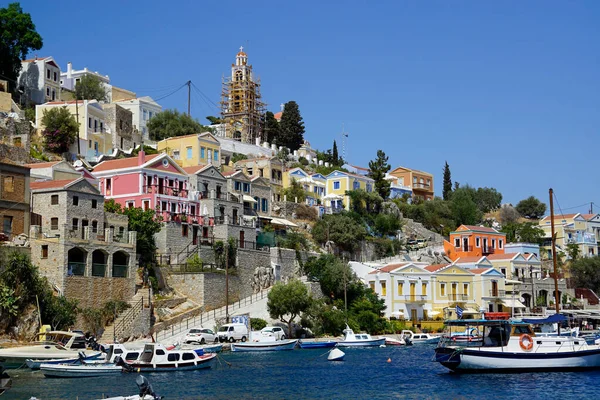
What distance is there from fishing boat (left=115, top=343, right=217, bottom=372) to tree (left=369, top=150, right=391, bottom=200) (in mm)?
65050

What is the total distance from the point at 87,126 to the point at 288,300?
3247cm

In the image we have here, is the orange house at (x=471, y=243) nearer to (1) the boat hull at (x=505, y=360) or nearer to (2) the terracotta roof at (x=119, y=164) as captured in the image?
(2) the terracotta roof at (x=119, y=164)

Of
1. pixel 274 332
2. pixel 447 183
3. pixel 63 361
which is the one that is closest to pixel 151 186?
pixel 274 332

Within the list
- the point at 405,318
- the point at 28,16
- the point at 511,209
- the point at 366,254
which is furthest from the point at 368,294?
the point at 511,209

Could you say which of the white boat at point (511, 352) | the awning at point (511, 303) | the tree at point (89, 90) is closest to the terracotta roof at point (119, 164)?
the tree at point (89, 90)

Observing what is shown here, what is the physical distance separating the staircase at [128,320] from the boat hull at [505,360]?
22.7 meters

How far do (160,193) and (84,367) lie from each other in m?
29.7

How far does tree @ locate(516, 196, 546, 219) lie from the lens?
146m

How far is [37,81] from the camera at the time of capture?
9275 centimetres

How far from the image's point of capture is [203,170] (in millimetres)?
76875

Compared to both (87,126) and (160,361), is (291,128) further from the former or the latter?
(160,361)

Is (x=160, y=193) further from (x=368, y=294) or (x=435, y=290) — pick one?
(x=435, y=290)

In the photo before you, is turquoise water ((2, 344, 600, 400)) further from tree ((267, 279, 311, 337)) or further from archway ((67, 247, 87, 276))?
tree ((267, 279, 311, 337))

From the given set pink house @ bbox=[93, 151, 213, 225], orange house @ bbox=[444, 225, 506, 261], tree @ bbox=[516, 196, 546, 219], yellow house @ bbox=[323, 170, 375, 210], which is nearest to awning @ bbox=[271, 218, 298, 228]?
pink house @ bbox=[93, 151, 213, 225]
